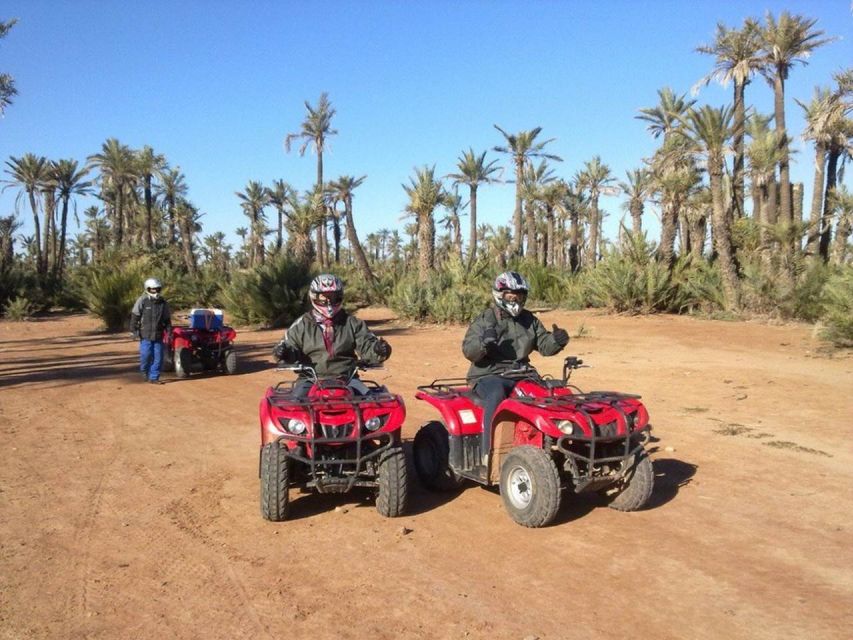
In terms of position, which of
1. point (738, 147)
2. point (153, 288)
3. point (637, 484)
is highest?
point (738, 147)

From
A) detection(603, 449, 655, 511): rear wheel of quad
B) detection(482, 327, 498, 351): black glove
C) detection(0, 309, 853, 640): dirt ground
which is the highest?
detection(482, 327, 498, 351): black glove

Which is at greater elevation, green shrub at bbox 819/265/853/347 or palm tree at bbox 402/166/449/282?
palm tree at bbox 402/166/449/282

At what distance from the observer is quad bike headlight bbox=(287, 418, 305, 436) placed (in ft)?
16.8

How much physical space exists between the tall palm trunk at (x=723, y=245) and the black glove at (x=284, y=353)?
20.6 metres

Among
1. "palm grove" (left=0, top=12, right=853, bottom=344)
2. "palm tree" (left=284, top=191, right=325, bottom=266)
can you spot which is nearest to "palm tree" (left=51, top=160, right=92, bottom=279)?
"palm grove" (left=0, top=12, right=853, bottom=344)

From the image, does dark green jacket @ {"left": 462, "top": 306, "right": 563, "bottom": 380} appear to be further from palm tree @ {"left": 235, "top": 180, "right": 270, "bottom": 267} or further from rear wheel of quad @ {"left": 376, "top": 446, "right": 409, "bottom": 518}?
palm tree @ {"left": 235, "top": 180, "right": 270, "bottom": 267}

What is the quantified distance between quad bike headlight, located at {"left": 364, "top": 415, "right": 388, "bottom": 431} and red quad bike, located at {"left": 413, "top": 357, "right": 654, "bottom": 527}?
0.58 meters

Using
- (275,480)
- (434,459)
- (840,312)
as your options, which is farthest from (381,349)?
(840,312)

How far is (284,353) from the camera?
19.3ft

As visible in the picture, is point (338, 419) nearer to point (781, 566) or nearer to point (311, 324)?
point (311, 324)

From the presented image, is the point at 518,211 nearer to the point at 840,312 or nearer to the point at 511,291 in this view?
the point at 840,312

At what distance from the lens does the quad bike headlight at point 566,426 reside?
486 cm

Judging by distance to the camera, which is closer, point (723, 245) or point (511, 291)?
point (511, 291)

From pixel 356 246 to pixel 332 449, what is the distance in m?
40.2
